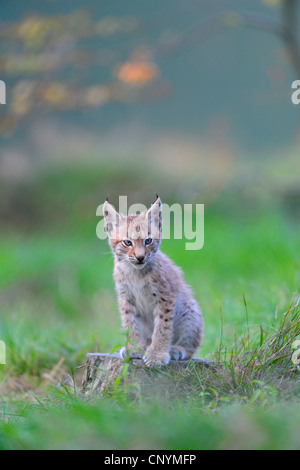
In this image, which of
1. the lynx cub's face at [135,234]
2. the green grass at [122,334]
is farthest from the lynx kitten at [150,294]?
the green grass at [122,334]

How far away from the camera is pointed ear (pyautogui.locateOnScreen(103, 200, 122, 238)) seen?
17.6 ft

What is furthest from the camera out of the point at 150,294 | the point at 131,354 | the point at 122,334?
the point at 150,294

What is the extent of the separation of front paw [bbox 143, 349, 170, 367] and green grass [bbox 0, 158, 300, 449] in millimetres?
262

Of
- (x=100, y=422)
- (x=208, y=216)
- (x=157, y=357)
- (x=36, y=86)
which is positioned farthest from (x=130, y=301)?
(x=208, y=216)

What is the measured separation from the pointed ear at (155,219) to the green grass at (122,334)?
37.7 inches

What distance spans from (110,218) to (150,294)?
0.66 metres

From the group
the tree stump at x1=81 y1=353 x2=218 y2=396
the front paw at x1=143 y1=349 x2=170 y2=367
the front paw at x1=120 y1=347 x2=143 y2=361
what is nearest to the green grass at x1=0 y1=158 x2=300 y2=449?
the tree stump at x1=81 y1=353 x2=218 y2=396

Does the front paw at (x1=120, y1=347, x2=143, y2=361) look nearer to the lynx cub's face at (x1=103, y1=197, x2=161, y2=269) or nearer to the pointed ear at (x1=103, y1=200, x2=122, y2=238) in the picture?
the lynx cub's face at (x1=103, y1=197, x2=161, y2=269)

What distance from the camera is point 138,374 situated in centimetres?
516

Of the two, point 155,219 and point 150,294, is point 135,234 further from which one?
point 150,294

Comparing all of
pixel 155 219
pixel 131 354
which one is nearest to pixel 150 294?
pixel 131 354

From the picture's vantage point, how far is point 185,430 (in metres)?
3.95

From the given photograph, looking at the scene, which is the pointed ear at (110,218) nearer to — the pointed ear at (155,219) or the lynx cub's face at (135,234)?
the lynx cub's face at (135,234)
